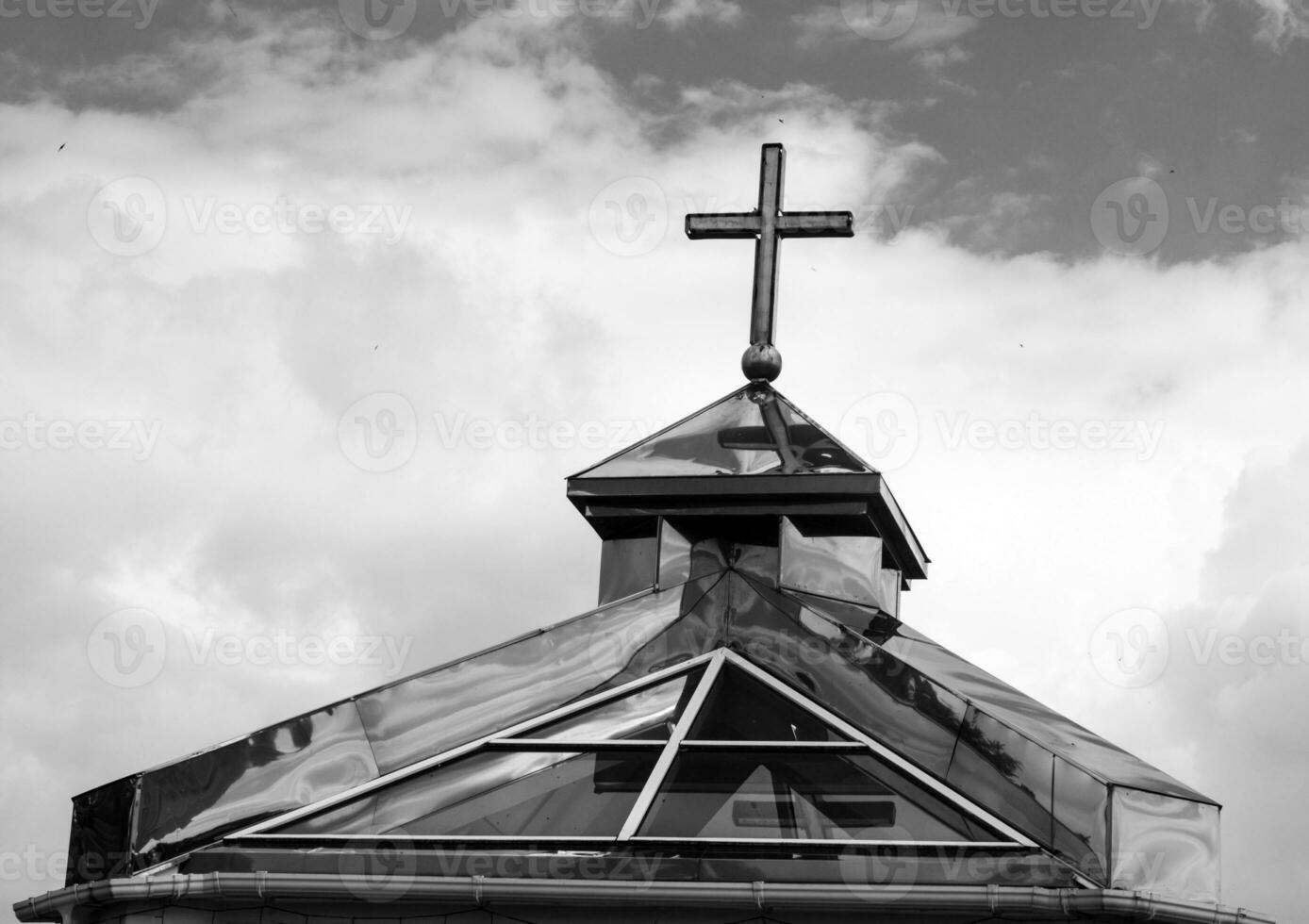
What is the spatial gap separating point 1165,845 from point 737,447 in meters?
5.36

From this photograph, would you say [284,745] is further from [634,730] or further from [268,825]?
[634,730]

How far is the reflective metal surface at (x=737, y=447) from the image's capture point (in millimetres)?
15164

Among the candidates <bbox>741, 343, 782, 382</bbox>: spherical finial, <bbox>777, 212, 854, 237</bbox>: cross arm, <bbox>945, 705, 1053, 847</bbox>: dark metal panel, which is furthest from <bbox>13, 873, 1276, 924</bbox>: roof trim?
<bbox>777, 212, 854, 237</bbox>: cross arm

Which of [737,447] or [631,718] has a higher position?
[737,447]

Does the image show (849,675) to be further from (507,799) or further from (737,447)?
(737,447)

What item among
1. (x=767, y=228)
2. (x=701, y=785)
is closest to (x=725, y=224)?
(x=767, y=228)

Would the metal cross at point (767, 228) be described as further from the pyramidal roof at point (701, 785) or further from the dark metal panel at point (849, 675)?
the dark metal panel at point (849, 675)

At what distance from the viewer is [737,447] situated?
1541cm

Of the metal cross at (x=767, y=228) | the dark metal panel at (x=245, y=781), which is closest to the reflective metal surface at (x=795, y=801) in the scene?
the dark metal panel at (x=245, y=781)

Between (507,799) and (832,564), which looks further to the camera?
(832,564)

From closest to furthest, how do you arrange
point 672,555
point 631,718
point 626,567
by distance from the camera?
point 631,718 < point 672,555 < point 626,567

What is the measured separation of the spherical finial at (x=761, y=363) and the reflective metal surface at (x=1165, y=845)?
6168 mm

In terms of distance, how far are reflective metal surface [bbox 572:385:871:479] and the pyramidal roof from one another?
15 centimetres

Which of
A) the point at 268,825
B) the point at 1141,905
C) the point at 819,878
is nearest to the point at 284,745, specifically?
the point at 268,825
